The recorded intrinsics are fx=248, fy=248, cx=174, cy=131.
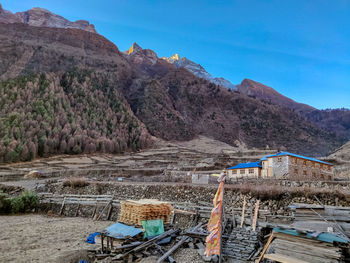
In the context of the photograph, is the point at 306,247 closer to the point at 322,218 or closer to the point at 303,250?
the point at 303,250

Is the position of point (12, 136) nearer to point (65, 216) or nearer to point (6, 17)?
point (65, 216)

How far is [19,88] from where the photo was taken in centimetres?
5241

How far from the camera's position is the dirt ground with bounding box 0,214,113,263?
874 centimetres

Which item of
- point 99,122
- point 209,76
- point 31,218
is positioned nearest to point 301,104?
point 209,76

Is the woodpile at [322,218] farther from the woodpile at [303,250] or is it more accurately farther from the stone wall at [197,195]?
the stone wall at [197,195]

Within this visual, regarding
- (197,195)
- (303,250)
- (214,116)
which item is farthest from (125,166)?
(214,116)

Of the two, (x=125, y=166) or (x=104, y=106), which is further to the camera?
(x=104, y=106)

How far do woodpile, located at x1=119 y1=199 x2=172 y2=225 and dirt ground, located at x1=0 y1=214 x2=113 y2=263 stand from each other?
1671 millimetres

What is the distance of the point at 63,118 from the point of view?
172 ft

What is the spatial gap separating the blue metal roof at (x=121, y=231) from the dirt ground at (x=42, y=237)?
1326mm

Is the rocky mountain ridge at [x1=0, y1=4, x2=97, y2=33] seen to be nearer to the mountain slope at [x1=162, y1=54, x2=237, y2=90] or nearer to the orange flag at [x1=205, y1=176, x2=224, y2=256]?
the mountain slope at [x1=162, y1=54, x2=237, y2=90]

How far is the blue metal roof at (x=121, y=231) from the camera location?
8.76m

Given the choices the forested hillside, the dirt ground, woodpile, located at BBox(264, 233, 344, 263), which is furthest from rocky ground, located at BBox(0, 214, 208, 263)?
the forested hillside

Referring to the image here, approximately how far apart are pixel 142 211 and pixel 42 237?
16.6 ft
